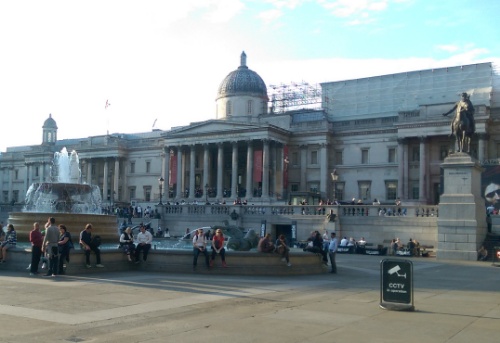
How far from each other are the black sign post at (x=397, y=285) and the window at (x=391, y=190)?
6133 centimetres

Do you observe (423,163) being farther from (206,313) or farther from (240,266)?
(206,313)

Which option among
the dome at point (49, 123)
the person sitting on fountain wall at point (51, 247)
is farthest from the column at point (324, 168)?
the person sitting on fountain wall at point (51, 247)

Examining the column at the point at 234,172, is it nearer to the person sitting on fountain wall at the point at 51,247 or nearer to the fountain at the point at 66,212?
the fountain at the point at 66,212

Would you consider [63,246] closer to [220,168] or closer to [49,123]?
[220,168]

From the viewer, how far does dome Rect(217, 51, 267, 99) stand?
281 ft

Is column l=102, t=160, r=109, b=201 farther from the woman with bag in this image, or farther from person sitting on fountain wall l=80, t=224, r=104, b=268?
the woman with bag

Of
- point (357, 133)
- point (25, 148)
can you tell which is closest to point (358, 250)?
point (357, 133)

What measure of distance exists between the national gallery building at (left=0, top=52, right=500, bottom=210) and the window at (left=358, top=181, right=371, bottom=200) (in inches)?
4.9

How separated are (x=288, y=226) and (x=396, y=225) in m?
11.1

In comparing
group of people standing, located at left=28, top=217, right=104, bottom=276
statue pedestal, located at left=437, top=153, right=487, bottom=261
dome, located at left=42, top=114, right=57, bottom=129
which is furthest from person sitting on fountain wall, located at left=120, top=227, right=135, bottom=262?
dome, located at left=42, top=114, right=57, bottom=129

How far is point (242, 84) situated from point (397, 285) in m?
74.0

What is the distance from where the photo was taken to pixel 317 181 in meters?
78.4

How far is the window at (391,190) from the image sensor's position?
2891 inches

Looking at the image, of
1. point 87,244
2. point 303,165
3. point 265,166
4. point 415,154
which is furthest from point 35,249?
point 303,165
